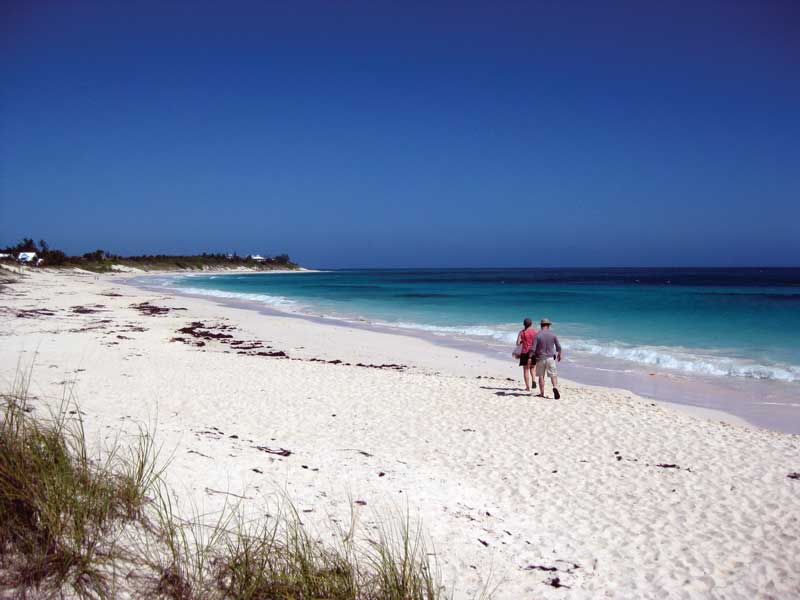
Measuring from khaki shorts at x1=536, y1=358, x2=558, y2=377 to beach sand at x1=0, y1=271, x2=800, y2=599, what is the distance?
55 cm

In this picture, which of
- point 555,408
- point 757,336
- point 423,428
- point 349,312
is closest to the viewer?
point 423,428

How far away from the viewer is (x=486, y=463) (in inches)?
253

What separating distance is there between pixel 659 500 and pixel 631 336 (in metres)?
16.6

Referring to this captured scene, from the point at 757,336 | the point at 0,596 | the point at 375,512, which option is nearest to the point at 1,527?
the point at 0,596

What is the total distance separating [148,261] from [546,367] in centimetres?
9960

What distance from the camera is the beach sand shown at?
4156 mm

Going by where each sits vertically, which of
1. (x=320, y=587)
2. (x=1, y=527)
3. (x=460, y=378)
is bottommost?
(x=460, y=378)

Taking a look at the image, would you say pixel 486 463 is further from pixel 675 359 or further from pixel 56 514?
pixel 675 359

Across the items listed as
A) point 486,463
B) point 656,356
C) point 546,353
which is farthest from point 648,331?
point 486,463

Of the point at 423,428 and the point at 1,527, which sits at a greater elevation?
the point at 1,527

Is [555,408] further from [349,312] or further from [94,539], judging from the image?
[349,312]

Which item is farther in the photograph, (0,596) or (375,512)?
(375,512)

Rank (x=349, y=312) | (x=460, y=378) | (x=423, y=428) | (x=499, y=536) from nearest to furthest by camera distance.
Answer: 1. (x=499, y=536)
2. (x=423, y=428)
3. (x=460, y=378)
4. (x=349, y=312)

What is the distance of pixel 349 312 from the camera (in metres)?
30.9
